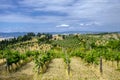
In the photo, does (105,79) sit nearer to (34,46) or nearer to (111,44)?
(111,44)

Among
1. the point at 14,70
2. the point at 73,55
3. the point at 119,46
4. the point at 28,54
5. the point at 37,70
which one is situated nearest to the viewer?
the point at 37,70

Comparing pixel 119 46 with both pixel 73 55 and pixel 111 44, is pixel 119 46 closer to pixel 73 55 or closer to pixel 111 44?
pixel 111 44

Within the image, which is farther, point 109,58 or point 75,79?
point 109,58

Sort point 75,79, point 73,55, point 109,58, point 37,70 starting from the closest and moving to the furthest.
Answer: point 75,79
point 37,70
point 109,58
point 73,55

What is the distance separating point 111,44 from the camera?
8600 centimetres

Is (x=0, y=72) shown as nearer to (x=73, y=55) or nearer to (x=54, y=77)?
(x=54, y=77)

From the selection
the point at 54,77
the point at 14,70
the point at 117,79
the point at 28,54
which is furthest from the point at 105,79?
the point at 28,54

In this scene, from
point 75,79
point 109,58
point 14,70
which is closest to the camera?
point 75,79

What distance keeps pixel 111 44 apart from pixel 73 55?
2212 centimetres

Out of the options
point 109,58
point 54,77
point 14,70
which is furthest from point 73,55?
point 54,77

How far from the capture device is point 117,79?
34250 mm

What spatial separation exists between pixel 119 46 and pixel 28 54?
116ft

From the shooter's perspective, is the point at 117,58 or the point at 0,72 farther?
the point at 117,58

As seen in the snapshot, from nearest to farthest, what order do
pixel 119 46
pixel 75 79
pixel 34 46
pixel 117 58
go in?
1. pixel 75 79
2. pixel 117 58
3. pixel 119 46
4. pixel 34 46
